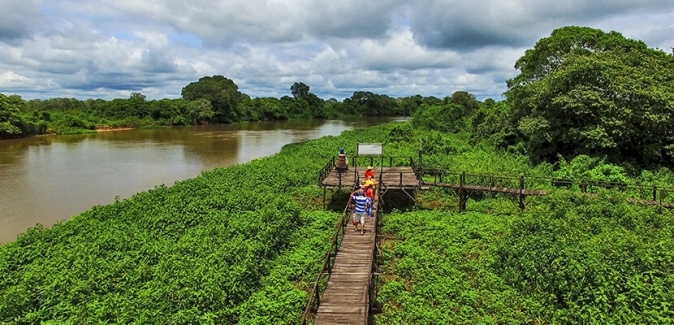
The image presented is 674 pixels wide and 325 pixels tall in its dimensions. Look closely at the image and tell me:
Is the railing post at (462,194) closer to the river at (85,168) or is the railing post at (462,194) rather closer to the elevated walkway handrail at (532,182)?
the elevated walkway handrail at (532,182)

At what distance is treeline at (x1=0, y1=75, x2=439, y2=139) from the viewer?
66600 mm

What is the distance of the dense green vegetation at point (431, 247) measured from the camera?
10.9 metres

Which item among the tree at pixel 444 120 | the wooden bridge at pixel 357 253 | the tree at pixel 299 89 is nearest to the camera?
the wooden bridge at pixel 357 253

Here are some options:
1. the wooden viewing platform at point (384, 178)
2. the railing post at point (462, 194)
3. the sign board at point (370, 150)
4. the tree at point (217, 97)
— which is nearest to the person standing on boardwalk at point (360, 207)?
the wooden viewing platform at point (384, 178)

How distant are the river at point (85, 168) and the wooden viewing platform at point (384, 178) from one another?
14.6 meters

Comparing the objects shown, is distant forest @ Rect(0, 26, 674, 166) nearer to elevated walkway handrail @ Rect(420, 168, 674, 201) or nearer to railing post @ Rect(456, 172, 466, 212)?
elevated walkway handrail @ Rect(420, 168, 674, 201)

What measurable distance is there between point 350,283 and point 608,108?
20839 mm

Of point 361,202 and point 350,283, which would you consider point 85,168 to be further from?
point 350,283


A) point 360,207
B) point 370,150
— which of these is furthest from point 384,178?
point 360,207

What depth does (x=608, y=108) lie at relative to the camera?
2406 centimetres

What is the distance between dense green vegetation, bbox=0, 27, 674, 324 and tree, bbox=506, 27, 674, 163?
9 cm

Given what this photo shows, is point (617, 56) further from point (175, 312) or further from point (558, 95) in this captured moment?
point (175, 312)

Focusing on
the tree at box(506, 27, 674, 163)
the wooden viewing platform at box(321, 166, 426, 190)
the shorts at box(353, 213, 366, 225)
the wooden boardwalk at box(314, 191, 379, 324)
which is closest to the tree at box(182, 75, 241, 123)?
the wooden viewing platform at box(321, 166, 426, 190)

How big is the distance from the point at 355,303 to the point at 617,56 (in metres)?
25.9
